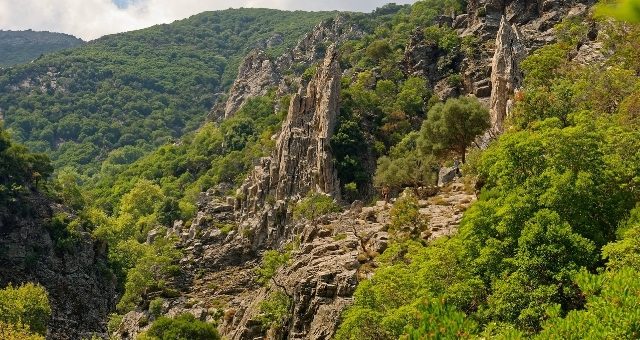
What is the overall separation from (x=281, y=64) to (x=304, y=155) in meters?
95.1

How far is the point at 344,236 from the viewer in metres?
46.0

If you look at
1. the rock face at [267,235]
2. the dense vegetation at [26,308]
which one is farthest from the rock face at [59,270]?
the rock face at [267,235]

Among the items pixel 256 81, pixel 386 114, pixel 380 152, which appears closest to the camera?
pixel 380 152

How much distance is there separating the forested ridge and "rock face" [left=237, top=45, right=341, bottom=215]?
6.22ft

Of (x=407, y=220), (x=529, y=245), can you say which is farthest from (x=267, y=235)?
(x=529, y=245)

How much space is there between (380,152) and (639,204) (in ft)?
185

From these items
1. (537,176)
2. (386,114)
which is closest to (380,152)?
(386,114)

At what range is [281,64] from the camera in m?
169

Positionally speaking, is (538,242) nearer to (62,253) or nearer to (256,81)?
(62,253)

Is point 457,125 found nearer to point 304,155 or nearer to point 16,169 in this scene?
point 304,155

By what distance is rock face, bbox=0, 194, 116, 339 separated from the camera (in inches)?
2776

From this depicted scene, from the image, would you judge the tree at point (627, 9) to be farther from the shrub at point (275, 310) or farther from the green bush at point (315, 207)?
the green bush at point (315, 207)

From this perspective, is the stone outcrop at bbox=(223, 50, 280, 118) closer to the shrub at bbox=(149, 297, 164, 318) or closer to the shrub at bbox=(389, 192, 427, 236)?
the shrub at bbox=(149, 297, 164, 318)

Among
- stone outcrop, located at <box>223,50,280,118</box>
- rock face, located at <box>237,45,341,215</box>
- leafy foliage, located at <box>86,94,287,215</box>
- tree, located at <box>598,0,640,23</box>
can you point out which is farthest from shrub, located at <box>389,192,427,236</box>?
stone outcrop, located at <box>223,50,280,118</box>
